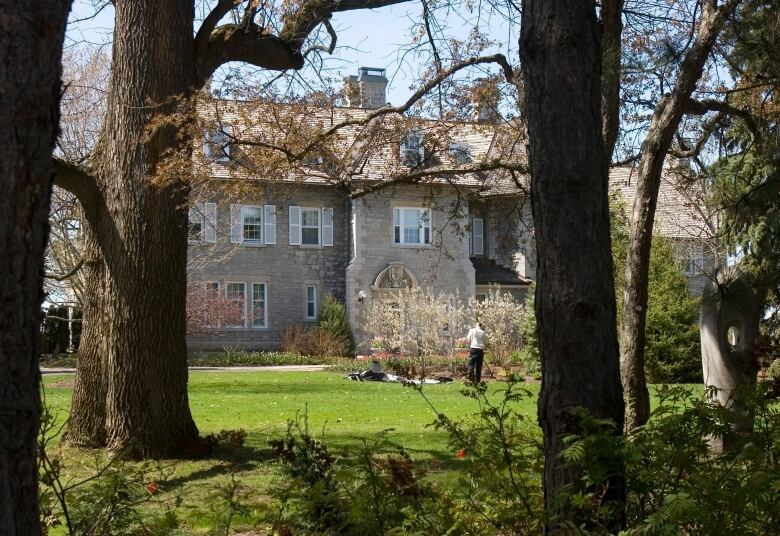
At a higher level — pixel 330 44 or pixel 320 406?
pixel 330 44

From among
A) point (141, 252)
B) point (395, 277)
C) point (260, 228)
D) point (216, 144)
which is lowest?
point (141, 252)

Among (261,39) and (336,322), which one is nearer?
(261,39)

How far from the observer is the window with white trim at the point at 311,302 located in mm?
36000

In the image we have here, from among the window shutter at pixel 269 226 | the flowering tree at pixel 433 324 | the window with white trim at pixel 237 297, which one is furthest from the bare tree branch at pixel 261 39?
the window shutter at pixel 269 226

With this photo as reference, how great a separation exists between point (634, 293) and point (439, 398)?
9.60 metres

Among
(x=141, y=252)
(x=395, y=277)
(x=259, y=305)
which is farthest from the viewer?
(x=395, y=277)

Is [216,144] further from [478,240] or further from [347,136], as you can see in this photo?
[478,240]

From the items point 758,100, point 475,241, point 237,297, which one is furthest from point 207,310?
point 758,100

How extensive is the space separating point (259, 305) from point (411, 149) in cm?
2389

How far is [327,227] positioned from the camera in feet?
120

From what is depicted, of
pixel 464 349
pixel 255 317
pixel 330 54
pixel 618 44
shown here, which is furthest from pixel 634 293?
pixel 255 317

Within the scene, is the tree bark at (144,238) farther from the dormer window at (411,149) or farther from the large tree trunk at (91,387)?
the dormer window at (411,149)

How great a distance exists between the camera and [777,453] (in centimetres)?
345

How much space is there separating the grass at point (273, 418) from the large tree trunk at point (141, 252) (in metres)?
0.53
